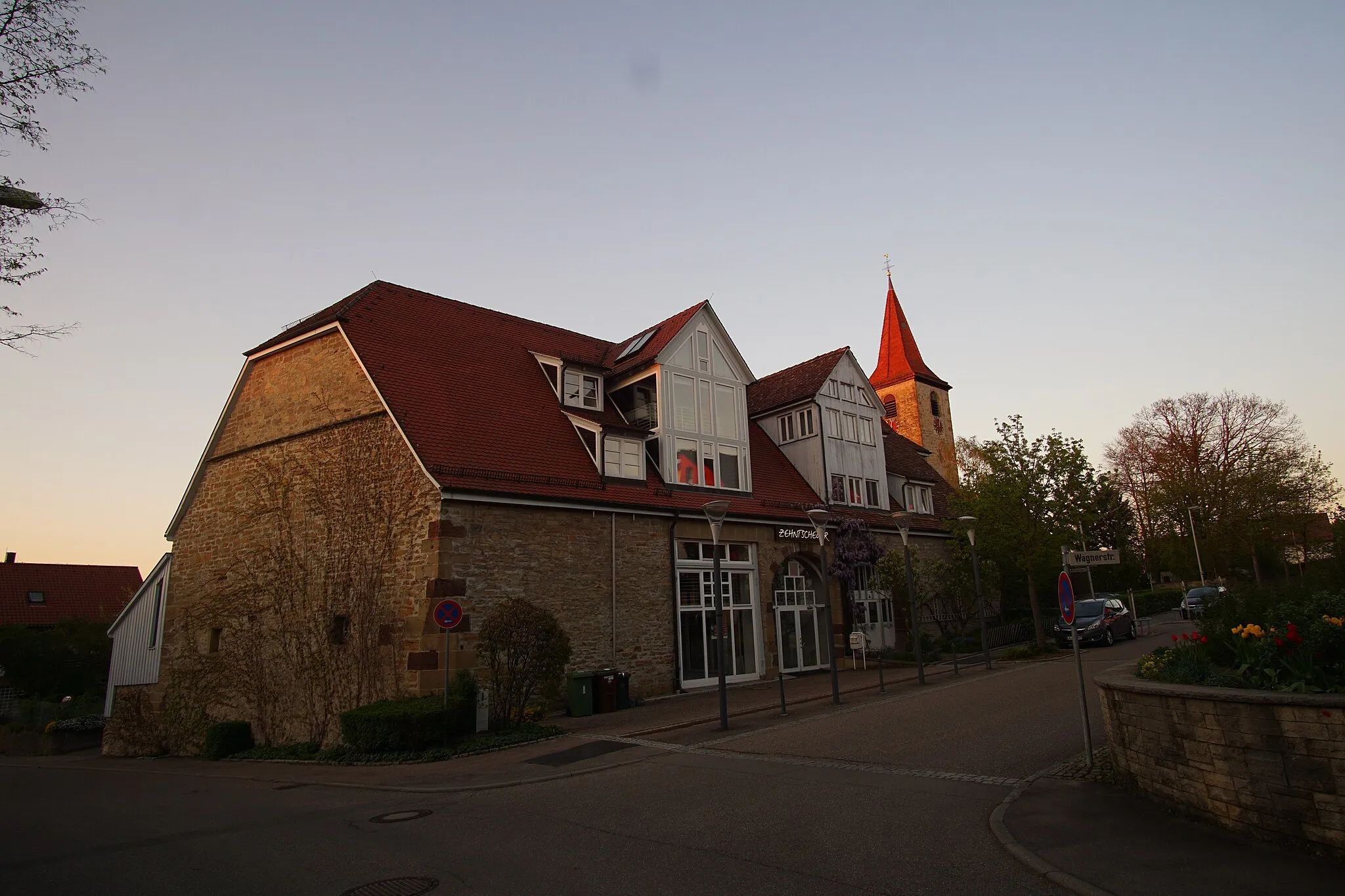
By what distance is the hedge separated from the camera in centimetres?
1419

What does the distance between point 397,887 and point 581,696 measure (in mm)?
10366

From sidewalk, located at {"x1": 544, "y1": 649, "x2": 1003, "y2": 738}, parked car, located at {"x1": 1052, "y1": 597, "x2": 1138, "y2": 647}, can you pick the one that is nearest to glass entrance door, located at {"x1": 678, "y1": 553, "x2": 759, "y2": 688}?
sidewalk, located at {"x1": 544, "y1": 649, "x2": 1003, "y2": 738}

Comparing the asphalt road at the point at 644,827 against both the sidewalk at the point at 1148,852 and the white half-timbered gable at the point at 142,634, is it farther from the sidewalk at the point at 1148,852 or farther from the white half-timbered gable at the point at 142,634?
the white half-timbered gable at the point at 142,634

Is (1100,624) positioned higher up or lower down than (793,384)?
lower down

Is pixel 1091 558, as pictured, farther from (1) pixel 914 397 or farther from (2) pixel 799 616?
(1) pixel 914 397

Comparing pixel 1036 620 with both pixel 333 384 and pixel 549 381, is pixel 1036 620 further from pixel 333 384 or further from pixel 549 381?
pixel 333 384

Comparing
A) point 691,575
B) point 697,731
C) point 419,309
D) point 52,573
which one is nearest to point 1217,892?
point 697,731

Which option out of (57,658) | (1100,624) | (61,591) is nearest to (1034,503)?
(1100,624)

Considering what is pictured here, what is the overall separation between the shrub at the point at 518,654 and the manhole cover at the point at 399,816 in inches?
215

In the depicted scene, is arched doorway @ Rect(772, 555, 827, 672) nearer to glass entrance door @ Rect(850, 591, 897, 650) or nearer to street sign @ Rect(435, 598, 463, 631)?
glass entrance door @ Rect(850, 591, 897, 650)

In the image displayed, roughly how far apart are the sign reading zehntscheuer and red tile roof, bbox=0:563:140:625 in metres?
49.7

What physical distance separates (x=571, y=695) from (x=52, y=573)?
160 feet

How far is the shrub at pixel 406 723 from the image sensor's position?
1419 centimetres

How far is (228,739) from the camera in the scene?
64.3 ft
